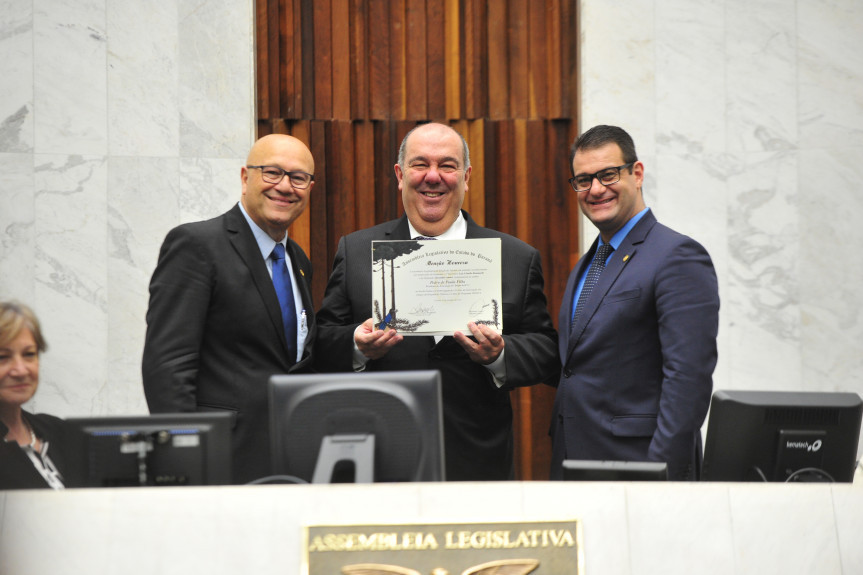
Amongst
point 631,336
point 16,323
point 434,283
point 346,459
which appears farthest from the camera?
point 631,336

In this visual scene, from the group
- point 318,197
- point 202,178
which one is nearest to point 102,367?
point 202,178

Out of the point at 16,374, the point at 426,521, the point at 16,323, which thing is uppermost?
the point at 16,323

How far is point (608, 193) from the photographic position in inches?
147

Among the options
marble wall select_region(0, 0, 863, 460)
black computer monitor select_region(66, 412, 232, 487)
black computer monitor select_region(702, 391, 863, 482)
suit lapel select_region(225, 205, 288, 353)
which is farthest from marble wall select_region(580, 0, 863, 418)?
black computer monitor select_region(66, 412, 232, 487)

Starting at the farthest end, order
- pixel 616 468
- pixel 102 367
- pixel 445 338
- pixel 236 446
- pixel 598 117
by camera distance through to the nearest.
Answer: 1. pixel 598 117
2. pixel 102 367
3. pixel 445 338
4. pixel 236 446
5. pixel 616 468

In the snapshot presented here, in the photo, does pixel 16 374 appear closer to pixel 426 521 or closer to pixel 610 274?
pixel 426 521

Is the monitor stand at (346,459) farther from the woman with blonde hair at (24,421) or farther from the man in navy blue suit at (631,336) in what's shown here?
the man in navy blue suit at (631,336)

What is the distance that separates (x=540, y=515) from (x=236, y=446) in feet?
5.55

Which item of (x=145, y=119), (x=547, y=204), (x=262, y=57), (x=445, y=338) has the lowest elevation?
(x=445, y=338)

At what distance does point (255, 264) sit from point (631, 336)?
4.95 ft

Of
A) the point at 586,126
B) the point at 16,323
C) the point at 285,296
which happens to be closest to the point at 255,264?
the point at 285,296

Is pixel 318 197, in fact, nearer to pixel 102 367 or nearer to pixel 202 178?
pixel 202 178

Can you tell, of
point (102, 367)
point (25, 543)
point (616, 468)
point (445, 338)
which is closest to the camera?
point (25, 543)

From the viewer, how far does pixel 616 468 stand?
2.43 m
